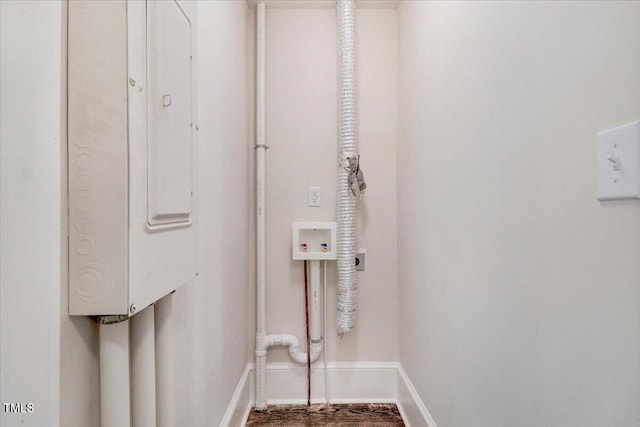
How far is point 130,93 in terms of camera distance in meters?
0.51

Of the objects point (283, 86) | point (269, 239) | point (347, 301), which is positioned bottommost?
point (347, 301)

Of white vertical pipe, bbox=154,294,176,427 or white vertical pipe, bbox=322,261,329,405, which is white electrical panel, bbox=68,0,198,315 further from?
white vertical pipe, bbox=322,261,329,405

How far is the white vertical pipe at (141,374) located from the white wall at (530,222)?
0.85 m

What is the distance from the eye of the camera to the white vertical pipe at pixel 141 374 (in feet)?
2.05

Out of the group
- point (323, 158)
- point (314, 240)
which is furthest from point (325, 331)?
point (323, 158)

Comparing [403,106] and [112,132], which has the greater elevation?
[403,106]

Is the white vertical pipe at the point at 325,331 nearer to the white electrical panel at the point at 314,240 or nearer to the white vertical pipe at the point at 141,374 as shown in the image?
the white electrical panel at the point at 314,240

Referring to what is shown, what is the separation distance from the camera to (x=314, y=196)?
70.2 inches

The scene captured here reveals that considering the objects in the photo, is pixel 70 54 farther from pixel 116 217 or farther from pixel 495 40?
pixel 495 40

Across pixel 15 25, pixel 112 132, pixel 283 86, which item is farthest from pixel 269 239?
pixel 15 25

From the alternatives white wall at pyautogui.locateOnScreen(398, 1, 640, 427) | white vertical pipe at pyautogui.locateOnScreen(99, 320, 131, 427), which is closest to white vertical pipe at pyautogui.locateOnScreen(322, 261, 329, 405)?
white wall at pyautogui.locateOnScreen(398, 1, 640, 427)

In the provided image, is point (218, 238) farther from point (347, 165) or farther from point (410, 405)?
point (410, 405)

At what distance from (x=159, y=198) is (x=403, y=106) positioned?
146 centimetres

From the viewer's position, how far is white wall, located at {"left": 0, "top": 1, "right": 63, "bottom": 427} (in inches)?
15.0
